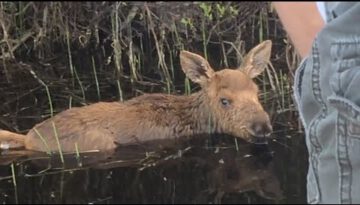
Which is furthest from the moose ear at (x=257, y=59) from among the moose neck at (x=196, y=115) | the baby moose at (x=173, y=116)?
the moose neck at (x=196, y=115)

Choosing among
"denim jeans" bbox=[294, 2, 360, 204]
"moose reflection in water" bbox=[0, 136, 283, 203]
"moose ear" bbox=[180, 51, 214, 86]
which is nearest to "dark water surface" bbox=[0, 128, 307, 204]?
"moose reflection in water" bbox=[0, 136, 283, 203]

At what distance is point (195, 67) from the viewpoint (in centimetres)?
159

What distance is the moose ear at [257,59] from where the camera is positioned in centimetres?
161

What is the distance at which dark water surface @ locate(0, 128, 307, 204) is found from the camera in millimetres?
1555

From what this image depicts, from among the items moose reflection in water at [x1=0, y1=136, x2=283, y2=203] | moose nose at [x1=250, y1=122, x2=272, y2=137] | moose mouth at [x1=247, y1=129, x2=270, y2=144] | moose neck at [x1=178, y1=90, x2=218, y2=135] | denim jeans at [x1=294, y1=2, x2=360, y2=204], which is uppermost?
denim jeans at [x1=294, y1=2, x2=360, y2=204]

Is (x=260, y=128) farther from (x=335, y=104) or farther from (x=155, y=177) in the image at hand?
(x=335, y=104)

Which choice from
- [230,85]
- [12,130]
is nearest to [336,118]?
[230,85]

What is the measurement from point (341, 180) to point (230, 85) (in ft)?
2.93

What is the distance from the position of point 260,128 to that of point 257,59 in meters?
0.15

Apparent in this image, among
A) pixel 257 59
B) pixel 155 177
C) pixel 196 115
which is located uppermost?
pixel 257 59

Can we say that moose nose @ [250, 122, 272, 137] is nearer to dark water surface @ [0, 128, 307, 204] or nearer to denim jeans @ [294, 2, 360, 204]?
dark water surface @ [0, 128, 307, 204]

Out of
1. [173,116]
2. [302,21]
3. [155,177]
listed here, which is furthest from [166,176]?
[302,21]

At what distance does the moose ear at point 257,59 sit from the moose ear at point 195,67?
7 centimetres

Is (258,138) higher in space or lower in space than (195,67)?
lower
